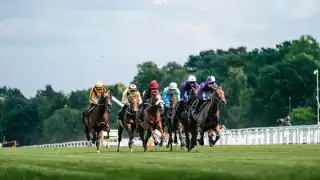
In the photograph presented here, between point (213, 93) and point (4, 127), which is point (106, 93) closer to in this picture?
point (213, 93)

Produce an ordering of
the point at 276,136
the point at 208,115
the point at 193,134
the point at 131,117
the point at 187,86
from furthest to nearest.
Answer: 1. the point at 276,136
2. the point at 131,117
3. the point at 187,86
4. the point at 193,134
5. the point at 208,115

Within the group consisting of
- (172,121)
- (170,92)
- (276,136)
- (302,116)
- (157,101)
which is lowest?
(172,121)

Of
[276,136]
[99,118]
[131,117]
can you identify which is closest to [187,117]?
[99,118]

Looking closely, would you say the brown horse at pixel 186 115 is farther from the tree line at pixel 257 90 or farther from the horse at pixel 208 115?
the tree line at pixel 257 90

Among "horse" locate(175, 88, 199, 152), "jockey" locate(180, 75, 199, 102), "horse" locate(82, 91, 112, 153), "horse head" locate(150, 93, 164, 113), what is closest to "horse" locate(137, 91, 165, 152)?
"horse head" locate(150, 93, 164, 113)

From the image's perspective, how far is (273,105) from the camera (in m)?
141

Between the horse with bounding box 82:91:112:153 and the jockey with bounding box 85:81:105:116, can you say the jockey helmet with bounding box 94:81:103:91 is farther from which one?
the horse with bounding box 82:91:112:153

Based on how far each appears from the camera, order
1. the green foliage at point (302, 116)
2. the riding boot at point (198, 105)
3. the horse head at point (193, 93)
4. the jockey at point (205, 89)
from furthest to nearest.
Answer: the green foliage at point (302, 116) → the horse head at point (193, 93) → the riding boot at point (198, 105) → the jockey at point (205, 89)

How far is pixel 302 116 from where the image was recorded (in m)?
135

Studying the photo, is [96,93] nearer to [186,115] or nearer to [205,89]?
[186,115]

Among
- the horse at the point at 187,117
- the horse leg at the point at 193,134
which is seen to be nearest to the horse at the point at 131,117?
the horse at the point at 187,117

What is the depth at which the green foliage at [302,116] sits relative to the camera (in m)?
134

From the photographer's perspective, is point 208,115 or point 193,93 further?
point 193,93

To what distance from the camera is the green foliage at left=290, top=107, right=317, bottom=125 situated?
133938 millimetres
